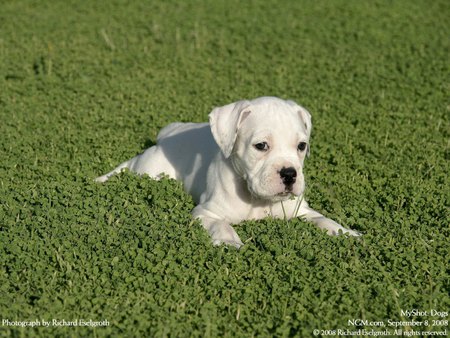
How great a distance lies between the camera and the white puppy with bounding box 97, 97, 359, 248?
6941mm

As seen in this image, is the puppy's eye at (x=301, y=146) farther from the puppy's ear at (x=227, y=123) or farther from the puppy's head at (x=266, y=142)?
the puppy's ear at (x=227, y=123)

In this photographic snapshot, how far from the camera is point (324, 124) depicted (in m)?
10.4

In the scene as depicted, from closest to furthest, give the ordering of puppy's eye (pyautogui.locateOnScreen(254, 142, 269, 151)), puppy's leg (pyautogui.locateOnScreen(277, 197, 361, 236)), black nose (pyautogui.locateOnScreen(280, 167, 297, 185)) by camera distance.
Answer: black nose (pyautogui.locateOnScreen(280, 167, 297, 185)) → puppy's eye (pyautogui.locateOnScreen(254, 142, 269, 151)) → puppy's leg (pyautogui.locateOnScreen(277, 197, 361, 236))

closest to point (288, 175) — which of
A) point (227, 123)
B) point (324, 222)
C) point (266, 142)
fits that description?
point (266, 142)

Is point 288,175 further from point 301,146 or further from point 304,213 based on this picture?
point 304,213

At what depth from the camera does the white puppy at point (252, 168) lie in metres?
6.94

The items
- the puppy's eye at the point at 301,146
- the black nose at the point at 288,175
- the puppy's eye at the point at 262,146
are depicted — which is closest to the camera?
the black nose at the point at 288,175

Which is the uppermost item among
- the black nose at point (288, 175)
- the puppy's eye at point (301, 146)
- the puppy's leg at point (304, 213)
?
the puppy's eye at point (301, 146)

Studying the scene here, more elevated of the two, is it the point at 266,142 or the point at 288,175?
the point at 266,142

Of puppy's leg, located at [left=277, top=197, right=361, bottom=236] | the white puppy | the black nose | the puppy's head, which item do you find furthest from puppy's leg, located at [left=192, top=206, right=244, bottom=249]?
the black nose

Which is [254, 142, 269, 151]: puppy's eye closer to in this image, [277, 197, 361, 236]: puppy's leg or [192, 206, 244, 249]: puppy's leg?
[277, 197, 361, 236]: puppy's leg

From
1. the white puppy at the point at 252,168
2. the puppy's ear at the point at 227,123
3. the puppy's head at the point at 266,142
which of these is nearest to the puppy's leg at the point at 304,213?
the white puppy at the point at 252,168

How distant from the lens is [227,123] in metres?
7.28

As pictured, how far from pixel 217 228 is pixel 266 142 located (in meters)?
1.00
